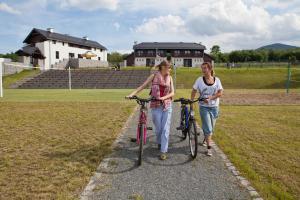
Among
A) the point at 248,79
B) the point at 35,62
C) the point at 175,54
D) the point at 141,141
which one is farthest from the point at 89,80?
the point at 175,54

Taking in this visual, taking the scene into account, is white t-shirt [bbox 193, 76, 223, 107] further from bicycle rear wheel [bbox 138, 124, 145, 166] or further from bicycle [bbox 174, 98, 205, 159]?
bicycle rear wheel [bbox 138, 124, 145, 166]

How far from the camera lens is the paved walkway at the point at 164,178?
13.0ft

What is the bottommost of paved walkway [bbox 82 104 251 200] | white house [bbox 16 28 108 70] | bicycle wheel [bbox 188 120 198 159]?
paved walkway [bbox 82 104 251 200]

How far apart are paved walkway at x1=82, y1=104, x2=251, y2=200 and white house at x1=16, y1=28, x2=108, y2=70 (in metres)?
51.8

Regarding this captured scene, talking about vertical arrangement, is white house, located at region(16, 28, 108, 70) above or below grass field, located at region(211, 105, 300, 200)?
above

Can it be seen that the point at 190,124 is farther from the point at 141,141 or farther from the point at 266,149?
the point at 266,149

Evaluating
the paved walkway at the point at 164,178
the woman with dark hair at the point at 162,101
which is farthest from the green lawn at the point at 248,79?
the paved walkway at the point at 164,178

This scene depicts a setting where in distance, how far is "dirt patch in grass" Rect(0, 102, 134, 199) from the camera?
4.12m

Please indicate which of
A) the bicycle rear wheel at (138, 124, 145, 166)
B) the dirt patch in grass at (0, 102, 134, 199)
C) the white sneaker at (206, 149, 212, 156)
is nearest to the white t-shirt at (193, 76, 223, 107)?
the white sneaker at (206, 149, 212, 156)

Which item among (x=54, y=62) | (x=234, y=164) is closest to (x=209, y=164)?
(x=234, y=164)

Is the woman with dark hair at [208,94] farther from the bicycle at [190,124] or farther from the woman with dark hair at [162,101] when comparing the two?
the woman with dark hair at [162,101]

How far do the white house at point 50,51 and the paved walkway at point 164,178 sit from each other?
51.8m

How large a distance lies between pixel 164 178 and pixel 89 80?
37.0 metres

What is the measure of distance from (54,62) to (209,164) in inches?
2280
